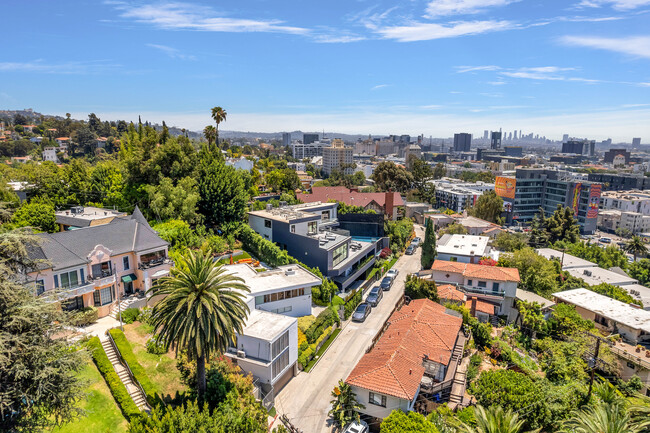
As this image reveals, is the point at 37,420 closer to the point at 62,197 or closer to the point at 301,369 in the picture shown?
the point at 301,369

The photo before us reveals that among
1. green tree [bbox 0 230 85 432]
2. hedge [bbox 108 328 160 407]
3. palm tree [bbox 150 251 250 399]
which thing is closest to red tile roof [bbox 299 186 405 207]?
hedge [bbox 108 328 160 407]

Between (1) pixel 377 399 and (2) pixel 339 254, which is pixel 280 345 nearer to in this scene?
(1) pixel 377 399

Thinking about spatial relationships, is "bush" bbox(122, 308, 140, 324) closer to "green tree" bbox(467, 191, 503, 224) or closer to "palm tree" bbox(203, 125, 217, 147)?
"palm tree" bbox(203, 125, 217, 147)

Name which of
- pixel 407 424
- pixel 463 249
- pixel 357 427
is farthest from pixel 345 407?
pixel 463 249

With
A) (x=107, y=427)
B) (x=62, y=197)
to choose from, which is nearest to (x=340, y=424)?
(x=107, y=427)

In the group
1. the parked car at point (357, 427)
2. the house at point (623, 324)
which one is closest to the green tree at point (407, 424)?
the parked car at point (357, 427)

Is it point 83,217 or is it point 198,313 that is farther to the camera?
point 83,217
